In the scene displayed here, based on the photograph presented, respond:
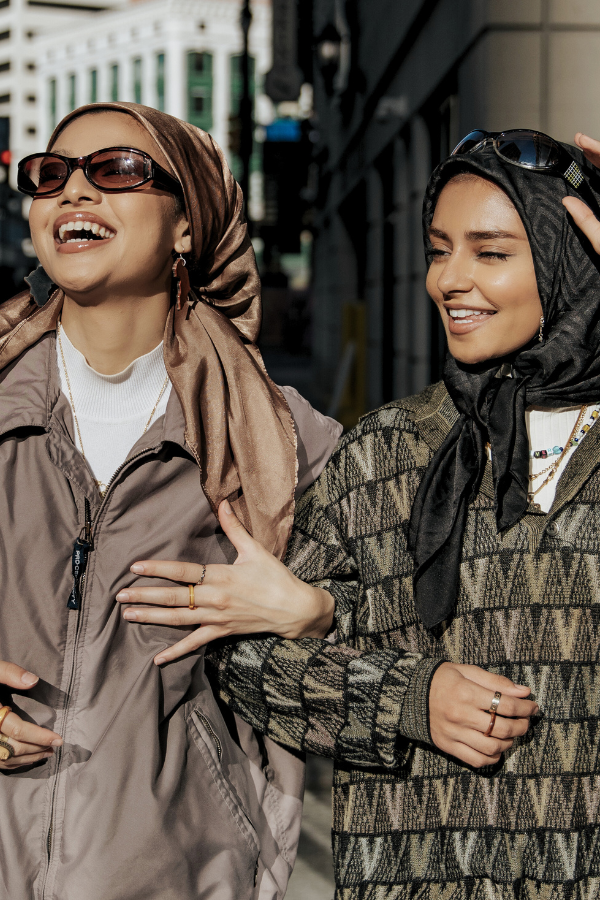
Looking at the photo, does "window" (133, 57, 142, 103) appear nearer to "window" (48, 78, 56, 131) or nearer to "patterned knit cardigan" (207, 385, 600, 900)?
"window" (48, 78, 56, 131)

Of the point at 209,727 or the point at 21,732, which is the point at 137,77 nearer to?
the point at 209,727

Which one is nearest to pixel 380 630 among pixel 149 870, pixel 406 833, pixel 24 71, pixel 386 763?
pixel 386 763

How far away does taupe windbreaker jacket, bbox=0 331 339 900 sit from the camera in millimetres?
2164

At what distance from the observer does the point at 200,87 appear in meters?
74.1

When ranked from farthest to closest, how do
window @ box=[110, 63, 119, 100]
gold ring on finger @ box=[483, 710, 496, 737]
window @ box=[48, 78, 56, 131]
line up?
window @ box=[48, 78, 56, 131]
window @ box=[110, 63, 119, 100]
gold ring on finger @ box=[483, 710, 496, 737]

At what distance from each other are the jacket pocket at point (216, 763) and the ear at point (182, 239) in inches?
43.4

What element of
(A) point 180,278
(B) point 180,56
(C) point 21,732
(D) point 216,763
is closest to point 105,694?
(C) point 21,732

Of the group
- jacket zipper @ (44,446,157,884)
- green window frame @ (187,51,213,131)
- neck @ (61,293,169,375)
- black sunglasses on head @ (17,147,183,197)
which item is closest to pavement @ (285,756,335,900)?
jacket zipper @ (44,446,157,884)

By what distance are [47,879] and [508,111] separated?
5.07 m

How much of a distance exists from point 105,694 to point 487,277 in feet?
4.13

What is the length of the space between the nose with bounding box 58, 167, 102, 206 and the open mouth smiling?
5 cm

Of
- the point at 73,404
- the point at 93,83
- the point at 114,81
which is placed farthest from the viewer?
the point at 93,83

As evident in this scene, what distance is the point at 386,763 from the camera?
7.13 ft

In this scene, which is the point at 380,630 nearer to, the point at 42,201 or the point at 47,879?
the point at 47,879
